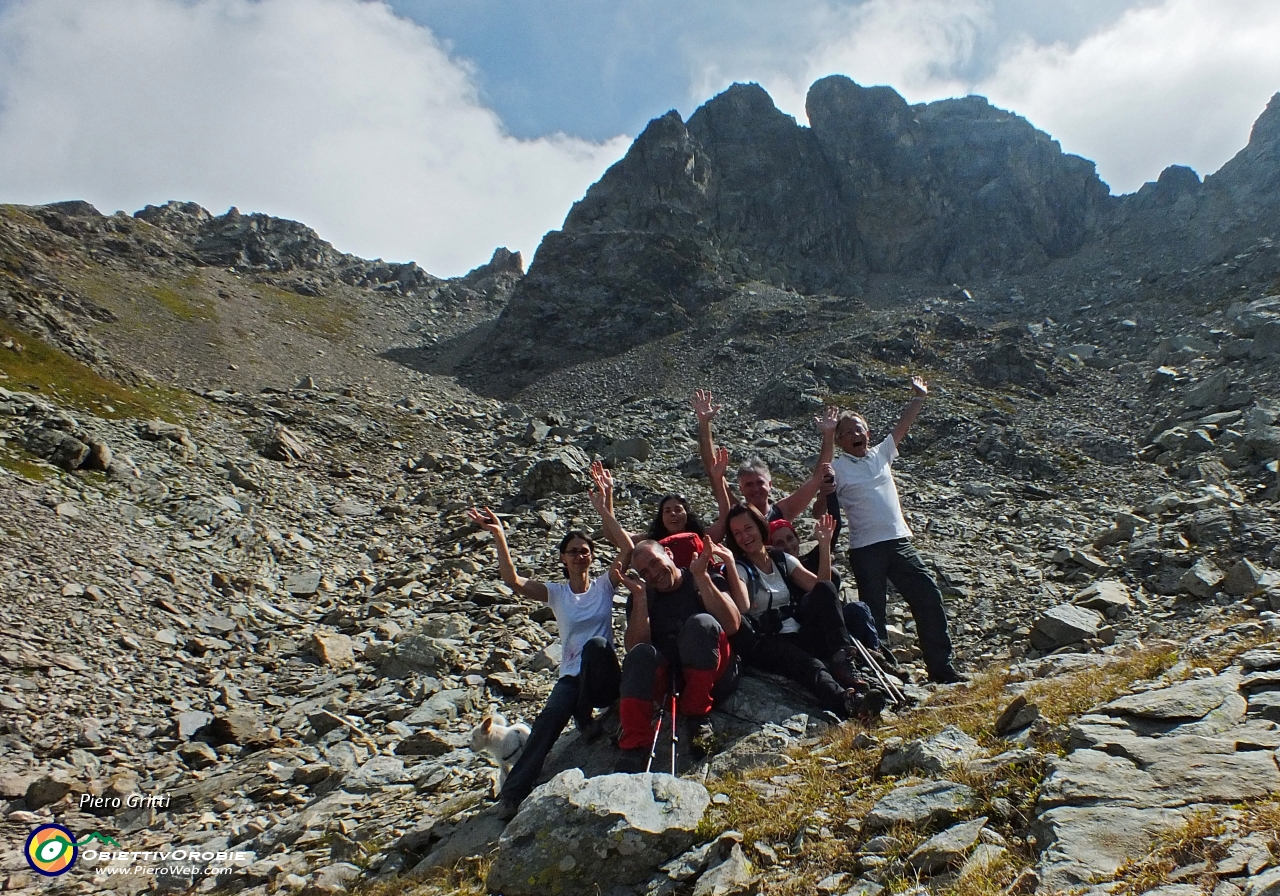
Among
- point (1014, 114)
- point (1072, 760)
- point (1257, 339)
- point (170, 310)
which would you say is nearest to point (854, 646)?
point (1072, 760)

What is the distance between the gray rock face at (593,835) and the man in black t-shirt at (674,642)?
1.28m

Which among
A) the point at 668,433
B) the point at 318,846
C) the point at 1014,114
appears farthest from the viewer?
the point at 1014,114

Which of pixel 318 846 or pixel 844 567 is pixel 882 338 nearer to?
pixel 844 567

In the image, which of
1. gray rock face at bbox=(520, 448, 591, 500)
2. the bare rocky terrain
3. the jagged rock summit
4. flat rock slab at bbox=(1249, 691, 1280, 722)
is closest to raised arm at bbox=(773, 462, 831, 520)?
the bare rocky terrain

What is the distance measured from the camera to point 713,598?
7164 millimetres

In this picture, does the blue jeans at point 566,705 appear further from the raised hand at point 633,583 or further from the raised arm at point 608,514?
the raised arm at point 608,514

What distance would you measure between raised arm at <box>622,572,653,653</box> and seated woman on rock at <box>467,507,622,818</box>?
0.40 m

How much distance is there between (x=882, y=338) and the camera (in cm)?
5872

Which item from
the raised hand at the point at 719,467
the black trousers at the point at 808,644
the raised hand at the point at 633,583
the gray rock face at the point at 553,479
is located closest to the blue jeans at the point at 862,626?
the black trousers at the point at 808,644

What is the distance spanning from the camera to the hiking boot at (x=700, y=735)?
7.04 metres

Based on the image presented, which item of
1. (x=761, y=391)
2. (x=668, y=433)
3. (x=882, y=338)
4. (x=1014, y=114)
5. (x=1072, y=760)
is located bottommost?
(x=1072, y=760)

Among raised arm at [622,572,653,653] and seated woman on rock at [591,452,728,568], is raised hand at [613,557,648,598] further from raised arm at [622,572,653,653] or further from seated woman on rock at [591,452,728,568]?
seated woman on rock at [591,452,728,568]

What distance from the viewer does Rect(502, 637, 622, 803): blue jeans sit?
22.4 ft

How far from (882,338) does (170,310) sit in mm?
56211
